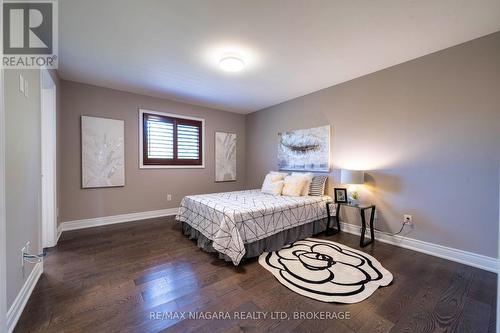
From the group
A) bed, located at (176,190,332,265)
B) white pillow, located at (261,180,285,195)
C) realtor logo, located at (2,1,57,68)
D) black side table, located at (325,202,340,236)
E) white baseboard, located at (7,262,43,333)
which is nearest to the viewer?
white baseboard, located at (7,262,43,333)

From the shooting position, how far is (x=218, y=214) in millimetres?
2420

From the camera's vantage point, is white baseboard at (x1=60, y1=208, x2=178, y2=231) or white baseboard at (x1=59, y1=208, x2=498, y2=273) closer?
white baseboard at (x1=59, y1=208, x2=498, y2=273)

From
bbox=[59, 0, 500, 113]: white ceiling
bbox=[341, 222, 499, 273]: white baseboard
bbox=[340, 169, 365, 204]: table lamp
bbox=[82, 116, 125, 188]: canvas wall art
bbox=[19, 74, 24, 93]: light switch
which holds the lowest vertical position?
bbox=[341, 222, 499, 273]: white baseboard

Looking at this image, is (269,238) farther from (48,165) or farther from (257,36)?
(48,165)

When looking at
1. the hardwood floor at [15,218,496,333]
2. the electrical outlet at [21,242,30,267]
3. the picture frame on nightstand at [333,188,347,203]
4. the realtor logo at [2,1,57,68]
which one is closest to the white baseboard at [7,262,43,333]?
the hardwood floor at [15,218,496,333]

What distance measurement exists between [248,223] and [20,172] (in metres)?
2.01

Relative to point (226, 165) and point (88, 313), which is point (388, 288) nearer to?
point (88, 313)

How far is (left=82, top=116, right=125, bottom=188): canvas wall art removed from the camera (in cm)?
337

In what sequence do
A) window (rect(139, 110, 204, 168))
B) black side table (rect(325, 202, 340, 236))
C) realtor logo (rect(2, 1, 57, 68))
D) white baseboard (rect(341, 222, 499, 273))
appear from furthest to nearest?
window (rect(139, 110, 204, 168))
black side table (rect(325, 202, 340, 236))
white baseboard (rect(341, 222, 499, 273))
realtor logo (rect(2, 1, 57, 68))

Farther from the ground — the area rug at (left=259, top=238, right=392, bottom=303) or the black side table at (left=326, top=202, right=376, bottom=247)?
the black side table at (left=326, top=202, right=376, bottom=247)

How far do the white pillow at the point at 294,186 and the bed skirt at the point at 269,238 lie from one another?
1.83 feet

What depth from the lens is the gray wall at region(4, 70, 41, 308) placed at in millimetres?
1389

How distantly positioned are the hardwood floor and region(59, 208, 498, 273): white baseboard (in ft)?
0.38

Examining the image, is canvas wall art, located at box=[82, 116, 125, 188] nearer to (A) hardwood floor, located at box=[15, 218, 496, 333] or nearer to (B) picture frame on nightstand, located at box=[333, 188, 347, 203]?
(A) hardwood floor, located at box=[15, 218, 496, 333]
